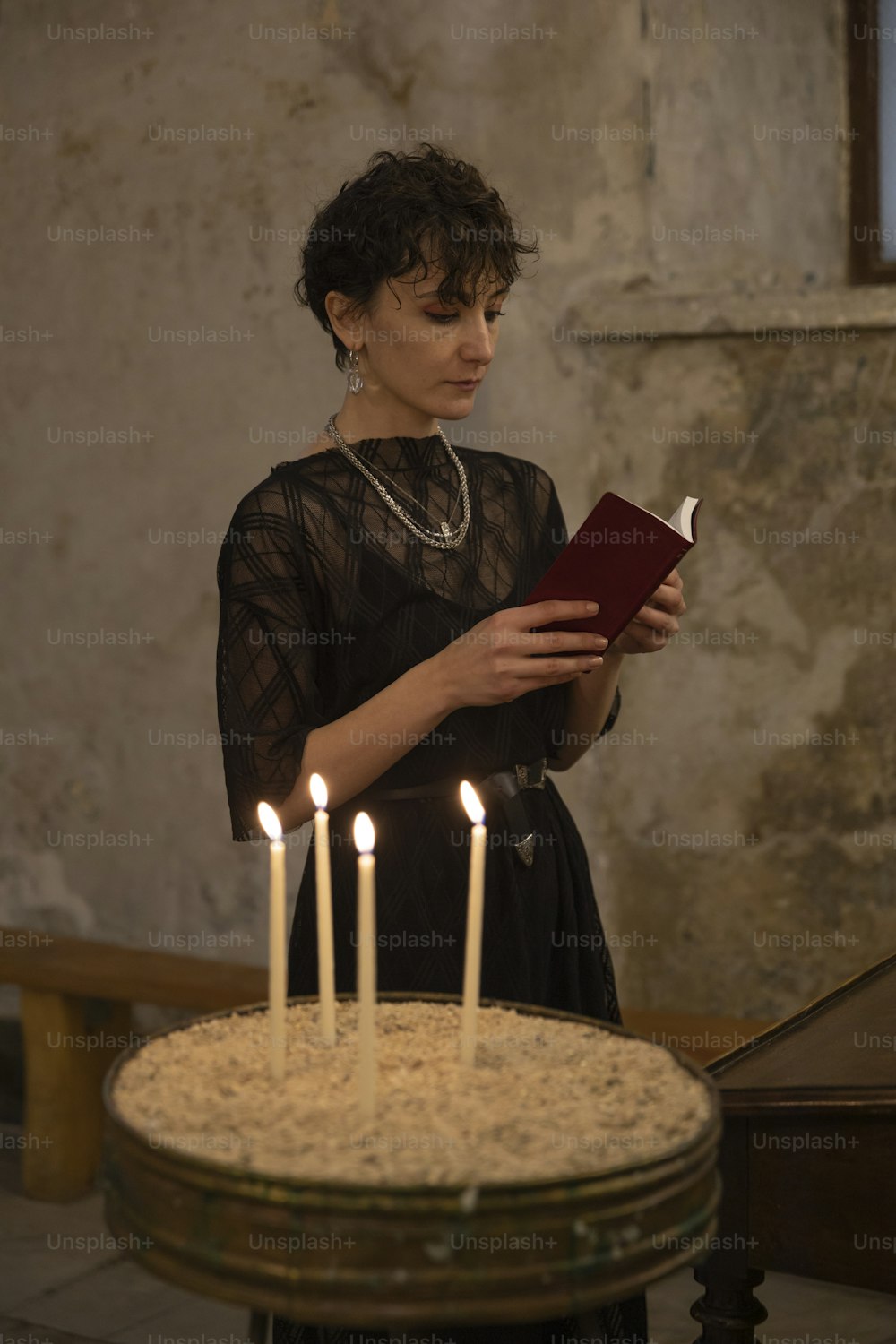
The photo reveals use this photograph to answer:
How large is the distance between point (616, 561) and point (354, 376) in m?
0.56

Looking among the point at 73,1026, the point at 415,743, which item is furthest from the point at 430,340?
the point at 73,1026

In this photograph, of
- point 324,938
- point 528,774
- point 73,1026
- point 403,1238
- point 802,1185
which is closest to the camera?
point 403,1238

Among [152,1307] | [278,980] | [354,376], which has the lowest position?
[152,1307]

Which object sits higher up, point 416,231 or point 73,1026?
point 416,231

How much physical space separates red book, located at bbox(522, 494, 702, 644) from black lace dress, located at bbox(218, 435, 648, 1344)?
25cm

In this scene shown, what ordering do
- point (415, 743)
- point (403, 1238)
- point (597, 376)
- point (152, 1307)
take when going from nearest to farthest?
point (403, 1238) → point (415, 743) → point (152, 1307) → point (597, 376)

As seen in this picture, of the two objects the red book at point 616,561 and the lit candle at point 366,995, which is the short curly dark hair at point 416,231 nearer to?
the red book at point 616,561

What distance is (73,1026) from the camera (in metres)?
4.05

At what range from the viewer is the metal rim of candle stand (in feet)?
2.89

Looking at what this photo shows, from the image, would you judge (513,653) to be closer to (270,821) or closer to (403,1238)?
(270,821)

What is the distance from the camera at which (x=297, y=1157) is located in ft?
3.10

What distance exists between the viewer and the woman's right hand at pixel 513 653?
1796 millimetres

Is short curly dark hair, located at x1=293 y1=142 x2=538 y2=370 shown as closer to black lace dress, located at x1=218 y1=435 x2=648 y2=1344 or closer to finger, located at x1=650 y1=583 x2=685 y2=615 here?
black lace dress, located at x1=218 y1=435 x2=648 y2=1344

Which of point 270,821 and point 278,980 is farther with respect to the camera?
point 270,821
